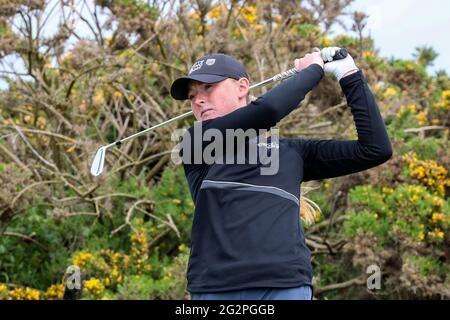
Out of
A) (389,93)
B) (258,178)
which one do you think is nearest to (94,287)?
(389,93)

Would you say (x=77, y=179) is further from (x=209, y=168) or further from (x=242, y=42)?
(x=209, y=168)

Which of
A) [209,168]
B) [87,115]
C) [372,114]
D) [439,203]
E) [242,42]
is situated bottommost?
[209,168]

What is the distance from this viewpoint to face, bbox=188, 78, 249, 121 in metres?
3.10

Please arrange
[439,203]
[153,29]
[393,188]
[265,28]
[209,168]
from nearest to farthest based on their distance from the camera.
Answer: [209,168]
[439,203]
[393,188]
[153,29]
[265,28]

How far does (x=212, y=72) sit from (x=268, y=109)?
36 centimetres

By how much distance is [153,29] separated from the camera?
7473 millimetres

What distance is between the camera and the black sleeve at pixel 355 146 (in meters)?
3.00

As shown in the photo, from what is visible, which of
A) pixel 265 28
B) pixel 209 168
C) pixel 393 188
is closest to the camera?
pixel 209 168

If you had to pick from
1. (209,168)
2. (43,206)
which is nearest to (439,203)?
(43,206)

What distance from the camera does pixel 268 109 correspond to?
287cm

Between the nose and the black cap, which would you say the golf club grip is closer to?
the black cap

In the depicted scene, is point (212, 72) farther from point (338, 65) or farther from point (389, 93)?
point (389, 93)

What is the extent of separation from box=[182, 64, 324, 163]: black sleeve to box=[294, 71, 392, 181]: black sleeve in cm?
16

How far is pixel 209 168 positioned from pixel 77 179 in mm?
4507
